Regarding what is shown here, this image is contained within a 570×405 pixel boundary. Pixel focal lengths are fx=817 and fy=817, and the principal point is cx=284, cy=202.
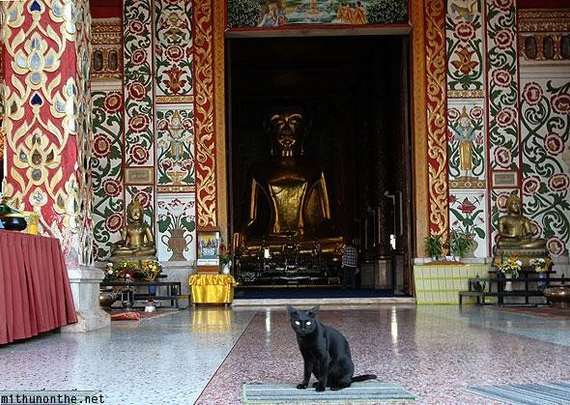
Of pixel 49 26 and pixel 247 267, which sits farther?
pixel 247 267

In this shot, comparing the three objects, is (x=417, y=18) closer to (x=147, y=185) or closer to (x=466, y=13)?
(x=466, y=13)

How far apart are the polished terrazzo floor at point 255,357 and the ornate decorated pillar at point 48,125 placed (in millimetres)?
874

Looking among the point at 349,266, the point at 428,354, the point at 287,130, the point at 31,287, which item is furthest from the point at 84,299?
the point at 287,130

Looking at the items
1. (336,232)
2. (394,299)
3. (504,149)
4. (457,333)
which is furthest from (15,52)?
(336,232)

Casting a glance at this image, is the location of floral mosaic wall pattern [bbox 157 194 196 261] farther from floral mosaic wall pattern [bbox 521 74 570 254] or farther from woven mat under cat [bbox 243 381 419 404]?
woven mat under cat [bbox 243 381 419 404]

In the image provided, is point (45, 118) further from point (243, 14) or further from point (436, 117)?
point (436, 117)

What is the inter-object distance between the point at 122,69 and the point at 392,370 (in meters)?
9.29

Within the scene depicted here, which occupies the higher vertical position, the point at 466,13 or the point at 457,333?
the point at 466,13

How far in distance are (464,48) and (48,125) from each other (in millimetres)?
7236

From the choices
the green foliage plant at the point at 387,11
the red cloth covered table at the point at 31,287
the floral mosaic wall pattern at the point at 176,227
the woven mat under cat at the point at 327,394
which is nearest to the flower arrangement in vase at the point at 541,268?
the green foliage plant at the point at 387,11

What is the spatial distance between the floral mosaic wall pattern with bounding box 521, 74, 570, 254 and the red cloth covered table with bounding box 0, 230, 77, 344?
25.8 feet

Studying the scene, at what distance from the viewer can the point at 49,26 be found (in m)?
7.72

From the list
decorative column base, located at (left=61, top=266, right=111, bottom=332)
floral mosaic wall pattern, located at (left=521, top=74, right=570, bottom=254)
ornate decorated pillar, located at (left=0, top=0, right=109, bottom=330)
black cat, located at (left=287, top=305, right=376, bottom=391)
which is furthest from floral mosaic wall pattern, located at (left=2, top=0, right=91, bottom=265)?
floral mosaic wall pattern, located at (left=521, top=74, right=570, bottom=254)

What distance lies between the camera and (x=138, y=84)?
12586 millimetres
